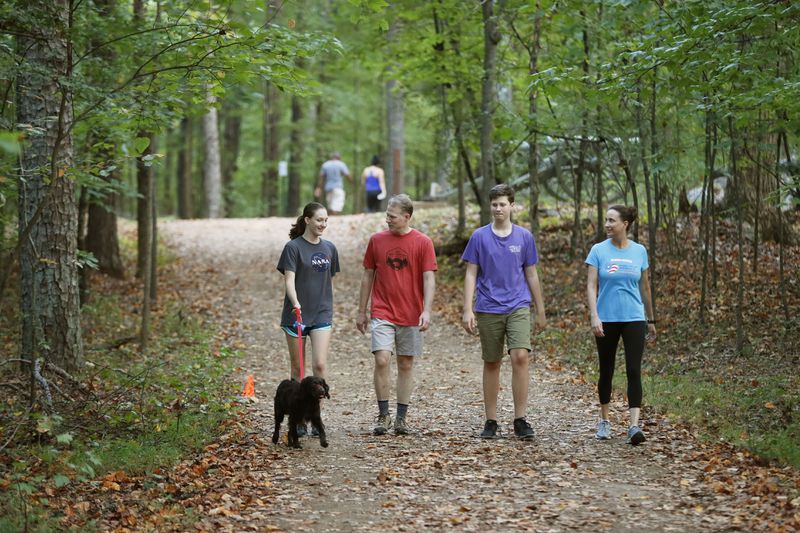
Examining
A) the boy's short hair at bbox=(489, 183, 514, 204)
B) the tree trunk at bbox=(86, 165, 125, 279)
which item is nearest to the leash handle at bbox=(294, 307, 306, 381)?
the boy's short hair at bbox=(489, 183, 514, 204)

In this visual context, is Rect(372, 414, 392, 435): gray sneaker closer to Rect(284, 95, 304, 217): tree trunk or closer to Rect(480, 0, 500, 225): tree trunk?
Rect(480, 0, 500, 225): tree trunk

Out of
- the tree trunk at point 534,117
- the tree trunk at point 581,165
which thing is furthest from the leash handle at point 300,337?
the tree trunk at point 581,165

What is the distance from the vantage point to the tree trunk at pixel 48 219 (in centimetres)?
A: 807

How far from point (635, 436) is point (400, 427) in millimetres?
2193

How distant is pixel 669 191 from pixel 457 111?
16.5ft

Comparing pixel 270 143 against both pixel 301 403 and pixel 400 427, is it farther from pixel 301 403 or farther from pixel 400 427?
pixel 301 403

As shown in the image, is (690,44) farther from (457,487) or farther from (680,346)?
(680,346)

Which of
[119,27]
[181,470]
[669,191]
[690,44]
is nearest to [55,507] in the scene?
[181,470]

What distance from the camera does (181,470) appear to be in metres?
6.77

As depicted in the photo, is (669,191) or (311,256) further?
(669,191)

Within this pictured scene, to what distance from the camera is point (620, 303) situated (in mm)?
7594

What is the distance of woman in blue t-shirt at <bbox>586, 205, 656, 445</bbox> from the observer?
7.58m

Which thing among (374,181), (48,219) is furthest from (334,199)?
(48,219)

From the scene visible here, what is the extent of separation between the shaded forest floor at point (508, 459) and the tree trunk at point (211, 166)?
53.0 ft
